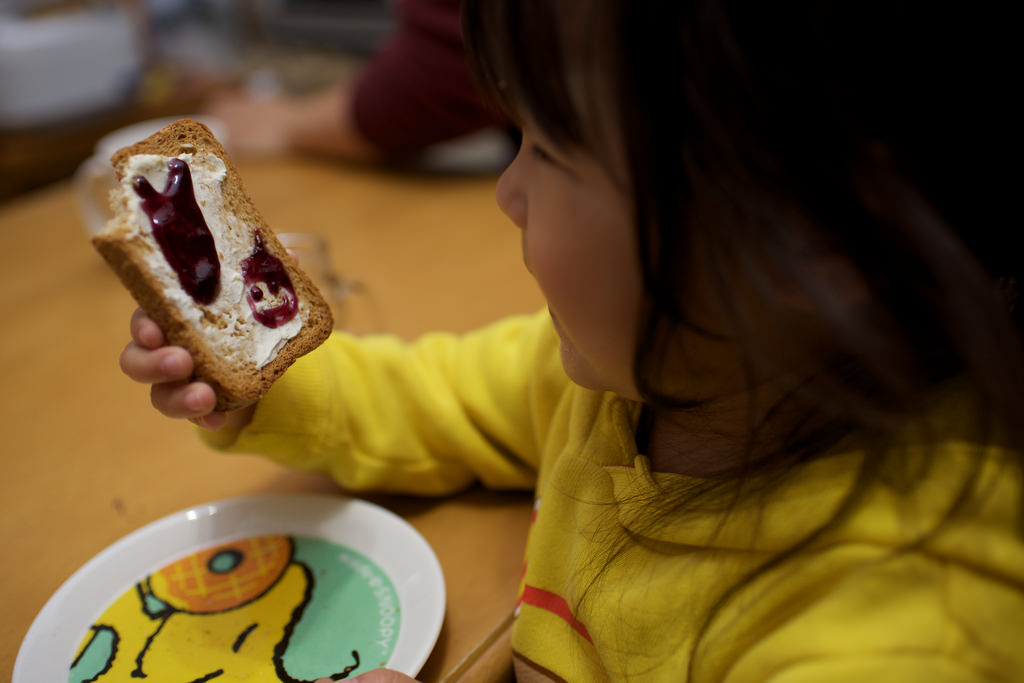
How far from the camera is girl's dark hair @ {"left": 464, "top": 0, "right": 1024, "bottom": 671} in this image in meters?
0.35

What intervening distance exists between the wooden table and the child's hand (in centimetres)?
19

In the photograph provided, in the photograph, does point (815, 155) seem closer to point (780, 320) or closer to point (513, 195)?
point (780, 320)

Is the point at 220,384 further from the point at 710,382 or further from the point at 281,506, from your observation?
the point at 710,382

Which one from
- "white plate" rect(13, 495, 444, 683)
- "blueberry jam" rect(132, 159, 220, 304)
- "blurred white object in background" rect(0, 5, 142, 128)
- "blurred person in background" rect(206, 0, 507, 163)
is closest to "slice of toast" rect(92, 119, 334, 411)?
"blueberry jam" rect(132, 159, 220, 304)

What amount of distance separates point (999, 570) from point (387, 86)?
1.14 metres

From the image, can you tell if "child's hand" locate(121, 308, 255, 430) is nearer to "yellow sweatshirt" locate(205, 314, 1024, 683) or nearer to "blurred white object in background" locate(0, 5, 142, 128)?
"yellow sweatshirt" locate(205, 314, 1024, 683)

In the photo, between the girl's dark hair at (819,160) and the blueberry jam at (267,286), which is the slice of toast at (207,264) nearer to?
the blueberry jam at (267,286)

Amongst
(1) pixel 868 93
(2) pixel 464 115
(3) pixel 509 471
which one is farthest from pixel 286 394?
(2) pixel 464 115

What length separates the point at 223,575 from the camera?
0.59 m

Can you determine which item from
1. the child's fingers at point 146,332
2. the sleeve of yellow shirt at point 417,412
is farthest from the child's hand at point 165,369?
the sleeve of yellow shirt at point 417,412

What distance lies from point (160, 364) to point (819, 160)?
388mm

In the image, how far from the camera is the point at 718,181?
1.22 feet

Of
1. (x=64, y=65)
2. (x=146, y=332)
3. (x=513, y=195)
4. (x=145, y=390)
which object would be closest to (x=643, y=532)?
(x=513, y=195)

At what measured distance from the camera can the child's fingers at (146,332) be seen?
1.61 feet
